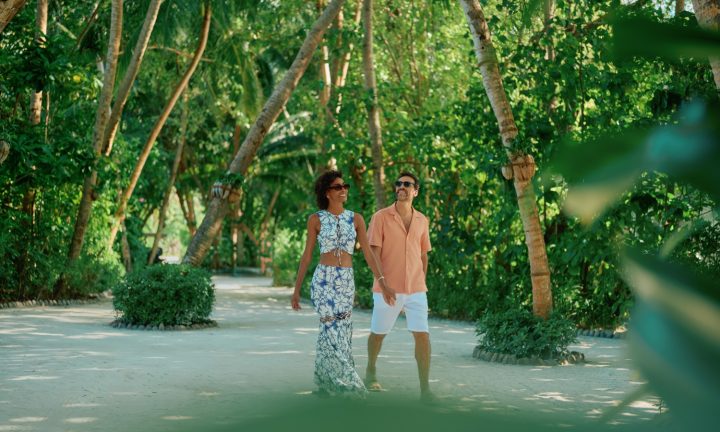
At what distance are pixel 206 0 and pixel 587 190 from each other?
21.3 m

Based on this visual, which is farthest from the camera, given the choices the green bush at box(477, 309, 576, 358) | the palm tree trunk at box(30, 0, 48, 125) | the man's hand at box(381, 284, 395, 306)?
the palm tree trunk at box(30, 0, 48, 125)

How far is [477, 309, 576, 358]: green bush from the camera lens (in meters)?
10.8

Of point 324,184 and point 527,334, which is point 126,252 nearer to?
point 527,334

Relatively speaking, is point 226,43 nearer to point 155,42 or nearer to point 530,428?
point 155,42

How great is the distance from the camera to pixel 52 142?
1728 centimetres

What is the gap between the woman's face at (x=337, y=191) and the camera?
8.26m

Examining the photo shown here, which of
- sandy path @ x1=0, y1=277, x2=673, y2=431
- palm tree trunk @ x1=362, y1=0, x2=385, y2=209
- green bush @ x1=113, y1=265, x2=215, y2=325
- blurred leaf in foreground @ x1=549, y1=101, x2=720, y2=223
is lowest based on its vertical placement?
sandy path @ x1=0, y1=277, x2=673, y2=431

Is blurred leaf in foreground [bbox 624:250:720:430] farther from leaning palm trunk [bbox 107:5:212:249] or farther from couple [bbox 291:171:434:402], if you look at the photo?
leaning palm trunk [bbox 107:5:212:249]

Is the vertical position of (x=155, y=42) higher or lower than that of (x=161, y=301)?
higher

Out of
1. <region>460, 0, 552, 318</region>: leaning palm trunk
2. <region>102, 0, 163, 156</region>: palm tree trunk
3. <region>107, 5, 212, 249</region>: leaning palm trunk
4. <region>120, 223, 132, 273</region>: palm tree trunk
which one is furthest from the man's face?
<region>120, 223, 132, 273</region>: palm tree trunk

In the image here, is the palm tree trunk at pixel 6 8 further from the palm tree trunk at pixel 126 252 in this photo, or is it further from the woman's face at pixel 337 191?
the palm tree trunk at pixel 126 252

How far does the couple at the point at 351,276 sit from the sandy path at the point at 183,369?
0.43 meters

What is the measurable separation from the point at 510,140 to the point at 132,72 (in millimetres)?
9416

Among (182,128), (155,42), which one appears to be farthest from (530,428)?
(182,128)
